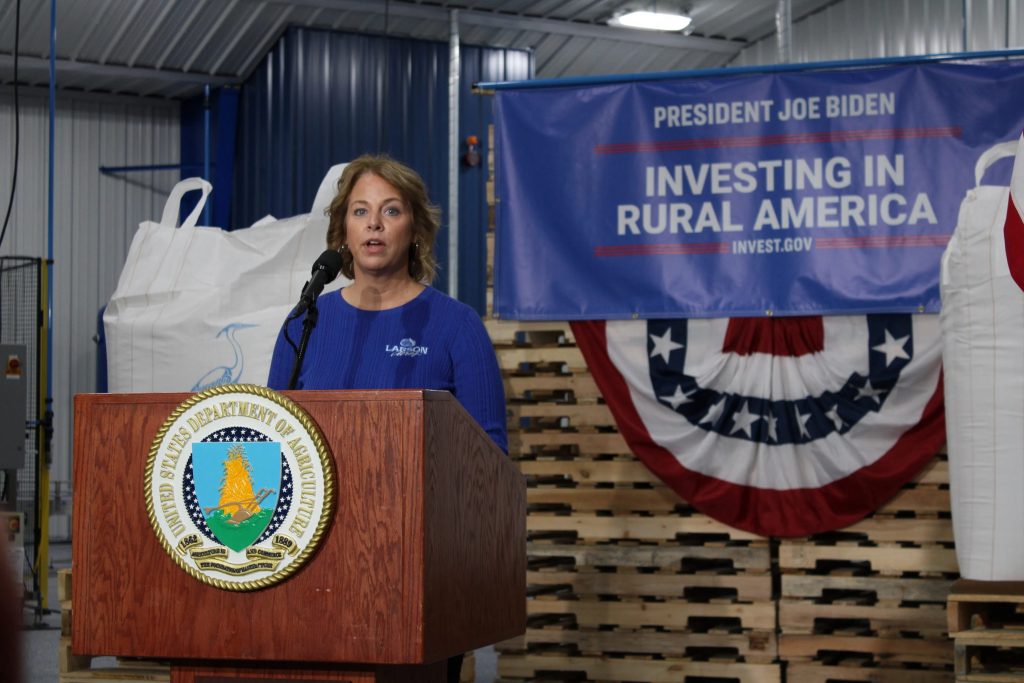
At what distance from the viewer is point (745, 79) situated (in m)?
6.19

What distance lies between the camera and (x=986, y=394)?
4.98m

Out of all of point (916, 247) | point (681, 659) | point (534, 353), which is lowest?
point (681, 659)

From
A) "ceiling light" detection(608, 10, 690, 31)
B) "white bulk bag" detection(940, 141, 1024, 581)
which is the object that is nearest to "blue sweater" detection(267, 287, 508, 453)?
"white bulk bag" detection(940, 141, 1024, 581)

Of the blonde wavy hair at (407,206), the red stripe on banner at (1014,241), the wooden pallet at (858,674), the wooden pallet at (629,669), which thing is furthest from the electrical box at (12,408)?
the red stripe on banner at (1014,241)

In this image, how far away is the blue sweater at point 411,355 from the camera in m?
3.20

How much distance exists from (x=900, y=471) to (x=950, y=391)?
860 millimetres

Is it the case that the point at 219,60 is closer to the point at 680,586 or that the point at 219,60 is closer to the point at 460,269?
the point at 460,269

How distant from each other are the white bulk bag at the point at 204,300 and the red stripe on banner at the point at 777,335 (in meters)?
1.99

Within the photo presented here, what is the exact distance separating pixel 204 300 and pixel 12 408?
9.77 ft

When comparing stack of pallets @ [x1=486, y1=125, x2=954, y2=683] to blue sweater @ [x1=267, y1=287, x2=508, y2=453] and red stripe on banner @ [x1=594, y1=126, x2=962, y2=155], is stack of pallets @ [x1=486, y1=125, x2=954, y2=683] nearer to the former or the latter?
red stripe on banner @ [x1=594, y1=126, x2=962, y2=155]

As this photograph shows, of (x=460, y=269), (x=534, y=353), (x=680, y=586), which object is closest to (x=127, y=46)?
(x=460, y=269)

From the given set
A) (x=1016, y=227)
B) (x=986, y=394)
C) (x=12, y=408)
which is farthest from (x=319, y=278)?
(x=12, y=408)

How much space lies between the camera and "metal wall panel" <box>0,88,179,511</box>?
1508cm

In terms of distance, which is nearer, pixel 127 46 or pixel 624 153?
pixel 624 153
